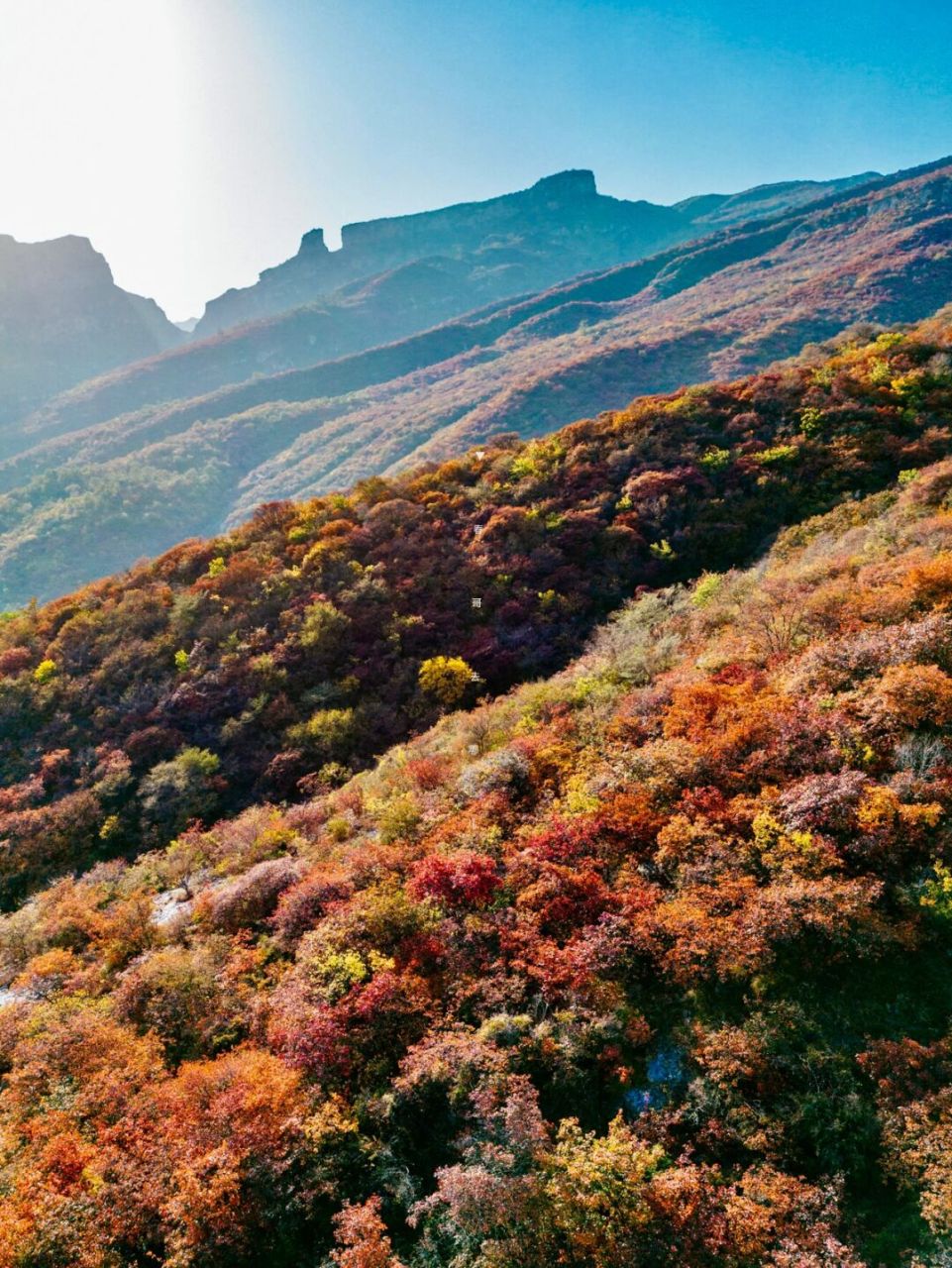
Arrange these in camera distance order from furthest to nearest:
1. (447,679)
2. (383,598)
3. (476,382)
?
(476,382), (383,598), (447,679)

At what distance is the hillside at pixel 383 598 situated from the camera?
19.4 m

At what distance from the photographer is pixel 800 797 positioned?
8359 mm

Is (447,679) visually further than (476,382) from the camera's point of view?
No

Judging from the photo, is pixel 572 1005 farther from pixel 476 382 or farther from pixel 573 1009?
pixel 476 382

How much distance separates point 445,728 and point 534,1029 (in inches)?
427

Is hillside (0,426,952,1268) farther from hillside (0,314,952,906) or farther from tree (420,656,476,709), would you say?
tree (420,656,476,709)

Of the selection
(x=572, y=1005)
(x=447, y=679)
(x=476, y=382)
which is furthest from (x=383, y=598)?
(x=476, y=382)

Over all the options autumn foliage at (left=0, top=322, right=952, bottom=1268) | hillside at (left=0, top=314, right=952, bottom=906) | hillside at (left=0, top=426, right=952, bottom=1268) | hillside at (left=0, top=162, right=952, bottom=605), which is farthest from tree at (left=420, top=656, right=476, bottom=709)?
hillside at (left=0, top=162, right=952, bottom=605)

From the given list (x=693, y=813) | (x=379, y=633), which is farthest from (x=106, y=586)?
(x=693, y=813)

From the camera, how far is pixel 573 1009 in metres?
7.06

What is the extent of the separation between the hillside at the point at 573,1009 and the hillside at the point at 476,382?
75624 millimetres

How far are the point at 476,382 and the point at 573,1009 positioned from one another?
13171 cm

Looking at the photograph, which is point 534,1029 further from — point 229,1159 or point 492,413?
point 492,413

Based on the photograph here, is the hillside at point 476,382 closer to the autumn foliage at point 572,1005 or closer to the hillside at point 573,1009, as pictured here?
the autumn foliage at point 572,1005
